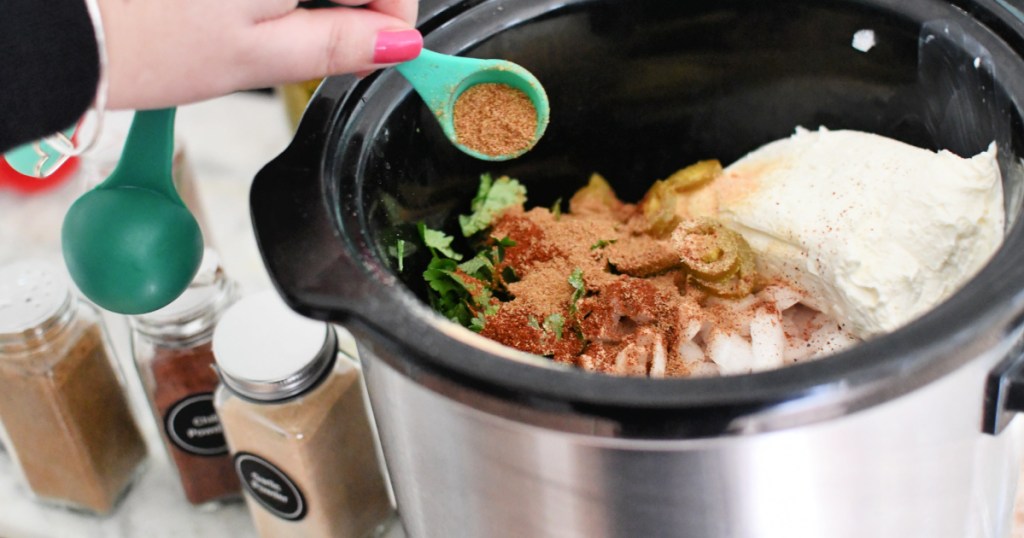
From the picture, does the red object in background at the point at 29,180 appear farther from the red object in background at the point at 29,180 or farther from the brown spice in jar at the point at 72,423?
the brown spice in jar at the point at 72,423

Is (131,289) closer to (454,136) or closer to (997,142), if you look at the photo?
(454,136)

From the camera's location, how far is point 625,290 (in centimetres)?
79

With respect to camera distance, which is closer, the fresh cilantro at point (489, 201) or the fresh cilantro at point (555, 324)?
the fresh cilantro at point (555, 324)

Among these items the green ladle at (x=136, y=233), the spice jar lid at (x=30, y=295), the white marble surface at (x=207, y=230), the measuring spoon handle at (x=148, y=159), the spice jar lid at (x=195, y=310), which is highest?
Result: the measuring spoon handle at (x=148, y=159)

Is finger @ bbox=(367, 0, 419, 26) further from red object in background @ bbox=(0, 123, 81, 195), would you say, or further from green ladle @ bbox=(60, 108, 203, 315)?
red object in background @ bbox=(0, 123, 81, 195)

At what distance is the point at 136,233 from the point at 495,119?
27cm

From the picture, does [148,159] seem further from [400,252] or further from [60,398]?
[60,398]

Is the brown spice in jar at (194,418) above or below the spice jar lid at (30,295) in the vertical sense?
below

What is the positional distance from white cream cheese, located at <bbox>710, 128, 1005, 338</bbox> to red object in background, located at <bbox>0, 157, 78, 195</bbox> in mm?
862

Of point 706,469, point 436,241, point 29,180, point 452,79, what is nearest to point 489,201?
point 436,241

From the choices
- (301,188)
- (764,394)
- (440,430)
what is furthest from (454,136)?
(764,394)

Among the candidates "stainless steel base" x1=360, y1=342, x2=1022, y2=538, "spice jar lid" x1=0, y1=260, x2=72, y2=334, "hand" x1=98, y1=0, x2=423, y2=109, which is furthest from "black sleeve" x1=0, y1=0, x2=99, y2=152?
"spice jar lid" x1=0, y1=260, x2=72, y2=334

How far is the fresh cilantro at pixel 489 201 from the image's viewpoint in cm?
90

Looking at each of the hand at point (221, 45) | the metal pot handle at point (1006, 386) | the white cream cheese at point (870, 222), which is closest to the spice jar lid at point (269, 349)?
the hand at point (221, 45)
